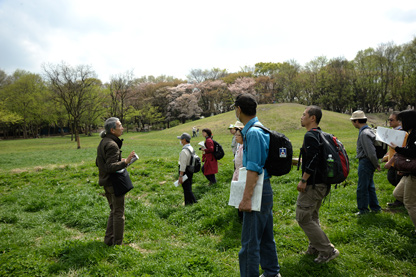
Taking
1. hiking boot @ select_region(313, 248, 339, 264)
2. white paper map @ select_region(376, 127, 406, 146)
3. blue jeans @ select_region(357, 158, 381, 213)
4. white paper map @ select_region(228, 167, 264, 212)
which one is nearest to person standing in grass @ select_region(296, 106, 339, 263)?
hiking boot @ select_region(313, 248, 339, 264)

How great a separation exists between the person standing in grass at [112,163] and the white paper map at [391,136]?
178 inches

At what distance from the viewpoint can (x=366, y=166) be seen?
16.8 feet

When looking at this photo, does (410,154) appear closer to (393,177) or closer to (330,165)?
(330,165)

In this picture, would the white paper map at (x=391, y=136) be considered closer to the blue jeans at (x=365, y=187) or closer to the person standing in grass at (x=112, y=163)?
the blue jeans at (x=365, y=187)

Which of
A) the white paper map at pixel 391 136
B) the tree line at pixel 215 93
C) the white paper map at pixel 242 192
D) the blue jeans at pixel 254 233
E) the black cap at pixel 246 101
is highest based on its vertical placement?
the tree line at pixel 215 93

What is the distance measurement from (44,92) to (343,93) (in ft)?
222

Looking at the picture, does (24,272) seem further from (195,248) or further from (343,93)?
(343,93)

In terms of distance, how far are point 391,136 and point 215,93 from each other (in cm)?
6180

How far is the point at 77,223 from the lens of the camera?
595 cm

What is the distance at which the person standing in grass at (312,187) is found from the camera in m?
3.37

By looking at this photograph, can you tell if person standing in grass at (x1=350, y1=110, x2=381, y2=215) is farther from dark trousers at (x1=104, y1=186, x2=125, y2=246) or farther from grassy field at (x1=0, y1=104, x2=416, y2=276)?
dark trousers at (x1=104, y1=186, x2=125, y2=246)

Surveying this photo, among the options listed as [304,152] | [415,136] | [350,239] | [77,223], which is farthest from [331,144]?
[77,223]

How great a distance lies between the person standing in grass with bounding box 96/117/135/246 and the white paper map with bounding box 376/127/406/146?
14.9 feet

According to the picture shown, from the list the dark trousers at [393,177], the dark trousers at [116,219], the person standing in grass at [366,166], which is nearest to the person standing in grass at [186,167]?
the dark trousers at [116,219]
